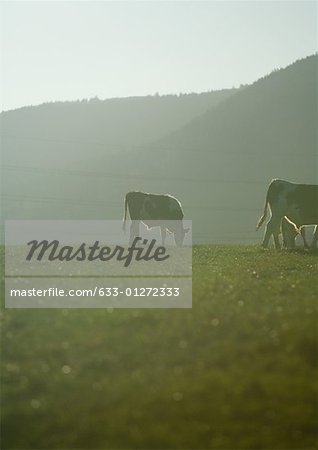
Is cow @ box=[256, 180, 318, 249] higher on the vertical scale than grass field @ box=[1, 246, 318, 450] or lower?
higher

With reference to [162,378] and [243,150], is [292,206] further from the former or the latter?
[243,150]

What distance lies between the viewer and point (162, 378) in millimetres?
10984

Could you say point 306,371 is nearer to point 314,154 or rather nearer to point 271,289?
point 271,289

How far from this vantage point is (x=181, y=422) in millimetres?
9797

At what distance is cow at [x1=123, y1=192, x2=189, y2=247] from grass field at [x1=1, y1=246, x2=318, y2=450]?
21.1 meters

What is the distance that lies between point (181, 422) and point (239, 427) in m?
0.86

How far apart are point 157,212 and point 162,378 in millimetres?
26966

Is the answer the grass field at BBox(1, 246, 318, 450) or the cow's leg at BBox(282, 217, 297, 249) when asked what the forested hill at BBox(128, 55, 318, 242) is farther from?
the grass field at BBox(1, 246, 318, 450)

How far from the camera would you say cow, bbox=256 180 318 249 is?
3359 cm

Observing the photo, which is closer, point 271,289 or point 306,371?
point 306,371

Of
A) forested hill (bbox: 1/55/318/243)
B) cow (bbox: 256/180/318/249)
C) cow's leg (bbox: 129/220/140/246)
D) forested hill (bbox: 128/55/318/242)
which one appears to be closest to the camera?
cow (bbox: 256/180/318/249)

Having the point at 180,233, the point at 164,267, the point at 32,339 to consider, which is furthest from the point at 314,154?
the point at 32,339

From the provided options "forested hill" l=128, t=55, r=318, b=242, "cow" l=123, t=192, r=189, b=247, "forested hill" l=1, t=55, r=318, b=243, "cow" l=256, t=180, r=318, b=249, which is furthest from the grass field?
"forested hill" l=1, t=55, r=318, b=243

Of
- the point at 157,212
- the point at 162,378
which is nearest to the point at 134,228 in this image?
the point at 157,212
